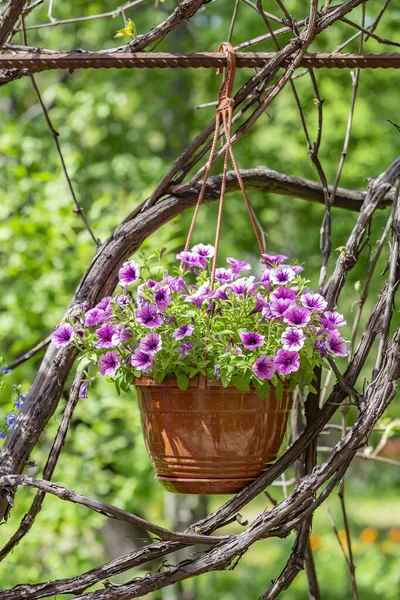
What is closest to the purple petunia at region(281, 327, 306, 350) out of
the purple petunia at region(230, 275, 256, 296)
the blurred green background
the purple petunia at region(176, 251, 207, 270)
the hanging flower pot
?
the hanging flower pot

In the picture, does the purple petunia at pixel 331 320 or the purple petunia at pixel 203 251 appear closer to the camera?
the purple petunia at pixel 331 320

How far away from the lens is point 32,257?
310 cm

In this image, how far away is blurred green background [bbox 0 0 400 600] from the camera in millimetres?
3023

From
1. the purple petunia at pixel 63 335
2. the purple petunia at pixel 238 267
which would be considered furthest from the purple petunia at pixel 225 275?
the purple petunia at pixel 63 335

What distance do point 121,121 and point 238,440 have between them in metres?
4.40

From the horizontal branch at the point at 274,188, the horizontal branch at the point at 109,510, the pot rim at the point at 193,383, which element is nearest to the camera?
the horizontal branch at the point at 109,510

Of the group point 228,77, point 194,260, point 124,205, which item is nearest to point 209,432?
point 194,260

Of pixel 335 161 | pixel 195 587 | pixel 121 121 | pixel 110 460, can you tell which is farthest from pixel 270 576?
pixel 121 121

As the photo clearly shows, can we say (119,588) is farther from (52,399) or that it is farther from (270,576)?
(270,576)

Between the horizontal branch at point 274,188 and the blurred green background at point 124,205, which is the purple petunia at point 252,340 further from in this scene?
the blurred green background at point 124,205

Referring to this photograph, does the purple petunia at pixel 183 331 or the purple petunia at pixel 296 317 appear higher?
the purple petunia at pixel 296 317

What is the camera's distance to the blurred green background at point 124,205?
9.92ft

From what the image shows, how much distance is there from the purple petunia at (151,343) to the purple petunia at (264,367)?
138 mm

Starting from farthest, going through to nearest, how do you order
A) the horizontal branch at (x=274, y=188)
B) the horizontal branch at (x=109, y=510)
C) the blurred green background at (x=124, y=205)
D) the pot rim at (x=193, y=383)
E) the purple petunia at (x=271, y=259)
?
the blurred green background at (x=124, y=205) < the horizontal branch at (x=274, y=188) < the purple petunia at (x=271, y=259) < the pot rim at (x=193, y=383) < the horizontal branch at (x=109, y=510)
